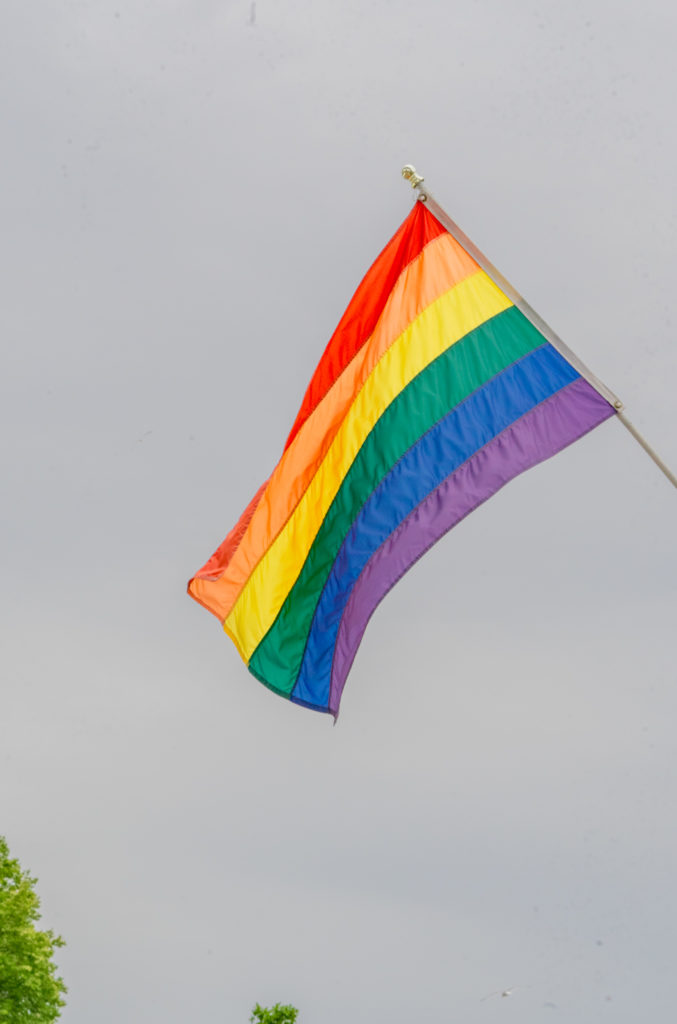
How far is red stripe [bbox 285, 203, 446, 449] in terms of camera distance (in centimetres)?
2153

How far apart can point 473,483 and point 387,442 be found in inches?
58.9

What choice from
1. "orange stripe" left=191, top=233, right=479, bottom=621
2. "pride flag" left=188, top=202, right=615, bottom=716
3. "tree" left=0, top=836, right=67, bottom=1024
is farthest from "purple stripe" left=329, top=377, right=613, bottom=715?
"tree" left=0, top=836, right=67, bottom=1024

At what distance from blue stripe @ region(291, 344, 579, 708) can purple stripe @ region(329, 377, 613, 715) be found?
12 cm

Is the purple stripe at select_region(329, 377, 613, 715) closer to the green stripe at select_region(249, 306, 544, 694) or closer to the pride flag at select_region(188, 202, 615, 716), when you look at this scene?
the pride flag at select_region(188, 202, 615, 716)

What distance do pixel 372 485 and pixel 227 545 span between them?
306cm

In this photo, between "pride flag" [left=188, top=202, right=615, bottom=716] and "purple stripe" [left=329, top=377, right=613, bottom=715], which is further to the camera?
"pride flag" [left=188, top=202, right=615, bottom=716]

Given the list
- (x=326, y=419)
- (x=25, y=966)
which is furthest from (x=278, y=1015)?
(x=326, y=419)

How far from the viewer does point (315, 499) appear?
2223 centimetres

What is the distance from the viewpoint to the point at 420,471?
20.8 m

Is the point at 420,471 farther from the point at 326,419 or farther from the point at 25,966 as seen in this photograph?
the point at 25,966

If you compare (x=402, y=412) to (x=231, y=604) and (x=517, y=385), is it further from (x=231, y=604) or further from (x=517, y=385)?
(x=231, y=604)

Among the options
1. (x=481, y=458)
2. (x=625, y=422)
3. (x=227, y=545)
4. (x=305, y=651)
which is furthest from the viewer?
(x=227, y=545)

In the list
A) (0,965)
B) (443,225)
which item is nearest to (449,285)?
(443,225)

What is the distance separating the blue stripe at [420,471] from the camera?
2027 centimetres
